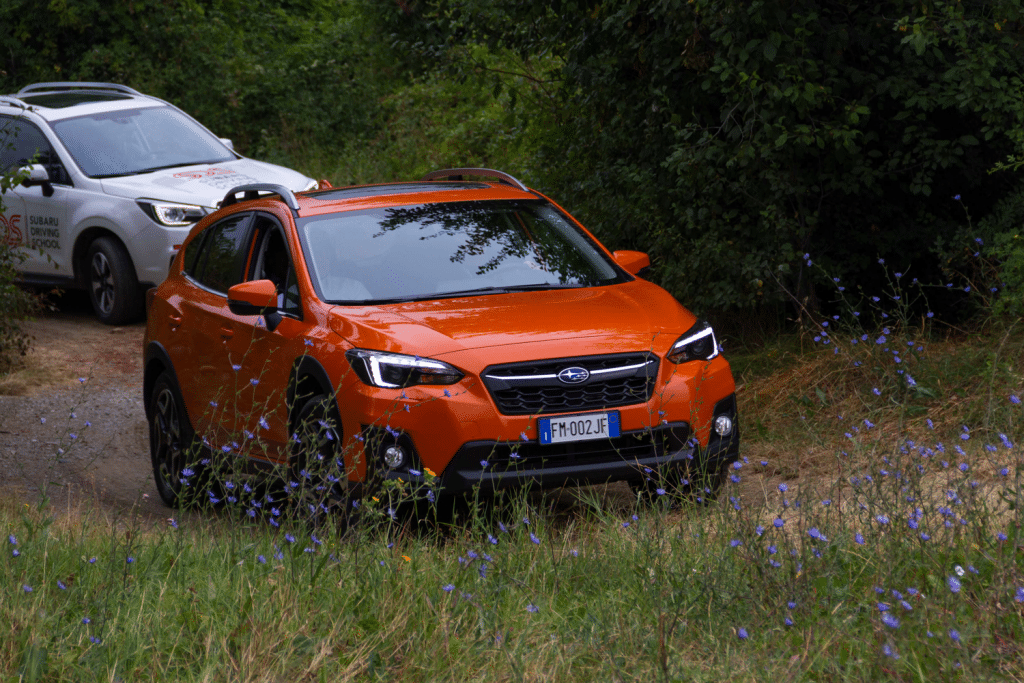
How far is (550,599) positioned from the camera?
13.6 ft

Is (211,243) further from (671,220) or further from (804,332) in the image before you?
(804,332)

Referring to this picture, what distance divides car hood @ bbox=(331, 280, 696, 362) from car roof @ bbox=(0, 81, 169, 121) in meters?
7.42

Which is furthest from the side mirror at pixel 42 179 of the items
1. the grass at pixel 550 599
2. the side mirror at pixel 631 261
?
the grass at pixel 550 599

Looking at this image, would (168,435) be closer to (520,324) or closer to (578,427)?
(520,324)

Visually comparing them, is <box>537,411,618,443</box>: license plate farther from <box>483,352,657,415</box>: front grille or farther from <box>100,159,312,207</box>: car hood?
<box>100,159,312,207</box>: car hood

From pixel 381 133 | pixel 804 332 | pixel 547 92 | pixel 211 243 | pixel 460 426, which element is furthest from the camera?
pixel 381 133

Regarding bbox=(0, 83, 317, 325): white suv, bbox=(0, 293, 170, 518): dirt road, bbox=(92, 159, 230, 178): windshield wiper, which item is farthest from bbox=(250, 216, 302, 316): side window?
bbox=(92, 159, 230, 178): windshield wiper

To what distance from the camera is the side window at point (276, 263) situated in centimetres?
607

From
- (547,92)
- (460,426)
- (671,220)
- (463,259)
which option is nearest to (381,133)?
(547,92)

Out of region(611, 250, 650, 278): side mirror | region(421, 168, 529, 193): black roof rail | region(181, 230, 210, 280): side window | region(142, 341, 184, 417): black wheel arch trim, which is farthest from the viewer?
region(181, 230, 210, 280): side window

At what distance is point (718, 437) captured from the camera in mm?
5535

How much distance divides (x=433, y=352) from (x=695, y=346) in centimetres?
125

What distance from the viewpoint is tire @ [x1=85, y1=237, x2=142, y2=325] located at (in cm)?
1116

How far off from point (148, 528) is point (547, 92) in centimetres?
528
